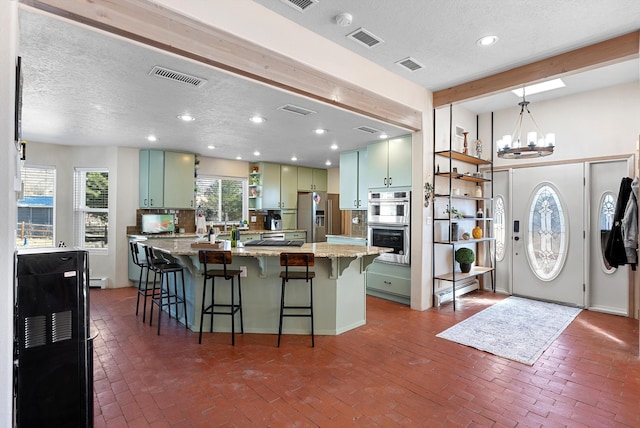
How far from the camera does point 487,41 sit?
3217 mm

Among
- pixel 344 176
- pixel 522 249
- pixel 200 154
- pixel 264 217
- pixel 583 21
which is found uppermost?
pixel 583 21

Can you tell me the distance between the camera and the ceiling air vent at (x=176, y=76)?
2.80m

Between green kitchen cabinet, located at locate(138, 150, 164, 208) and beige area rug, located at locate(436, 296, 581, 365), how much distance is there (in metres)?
5.38

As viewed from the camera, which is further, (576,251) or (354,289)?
(576,251)

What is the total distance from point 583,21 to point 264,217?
6.66 meters

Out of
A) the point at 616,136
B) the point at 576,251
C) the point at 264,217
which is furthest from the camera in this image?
the point at 264,217

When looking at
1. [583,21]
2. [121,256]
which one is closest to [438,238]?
[583,21]

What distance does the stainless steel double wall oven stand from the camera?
4754 millimetres

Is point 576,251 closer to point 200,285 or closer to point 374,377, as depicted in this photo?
point 374,377

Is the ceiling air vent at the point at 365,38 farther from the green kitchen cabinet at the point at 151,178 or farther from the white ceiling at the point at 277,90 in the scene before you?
the green kitchen cabinet at the point at 151,178

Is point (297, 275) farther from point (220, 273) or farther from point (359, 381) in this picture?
point (359, 381)

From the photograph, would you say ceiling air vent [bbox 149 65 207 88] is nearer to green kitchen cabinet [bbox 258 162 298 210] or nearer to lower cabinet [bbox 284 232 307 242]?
green kitchen cabinet [bbox 258 162 298 210]

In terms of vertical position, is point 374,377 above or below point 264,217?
below

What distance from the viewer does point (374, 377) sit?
272 centimetres
